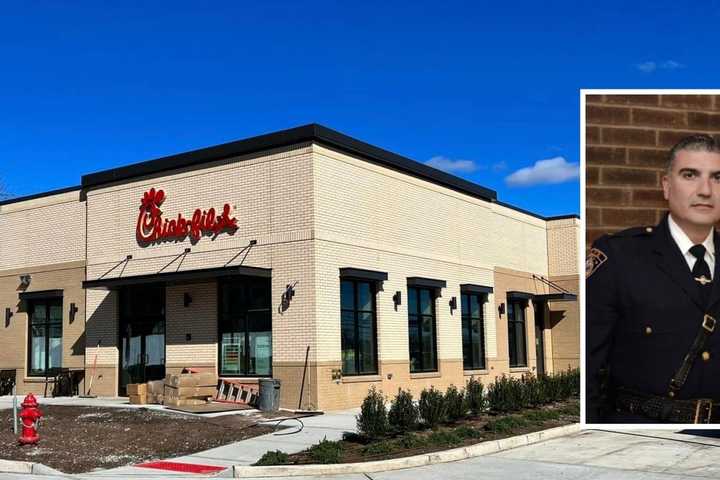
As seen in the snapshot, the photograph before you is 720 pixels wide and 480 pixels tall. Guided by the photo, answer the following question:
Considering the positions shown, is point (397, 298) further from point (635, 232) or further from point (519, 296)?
point (635, 232)

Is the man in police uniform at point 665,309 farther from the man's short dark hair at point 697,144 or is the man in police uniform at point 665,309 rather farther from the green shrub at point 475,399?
the green shrub at point 475,399

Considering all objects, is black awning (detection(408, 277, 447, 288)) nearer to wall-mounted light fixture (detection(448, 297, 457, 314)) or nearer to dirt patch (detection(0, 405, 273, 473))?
wall-mounted light fixture (detection(448, 297, 457, 314))

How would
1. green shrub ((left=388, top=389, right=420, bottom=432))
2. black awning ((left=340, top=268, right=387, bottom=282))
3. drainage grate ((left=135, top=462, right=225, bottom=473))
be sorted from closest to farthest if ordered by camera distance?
drainage grate ((left=135, top=462, right=225, bottom=473))
green shrub ((left=388, top=389, right=420, bottom=432))
black awning ((left=340, top=268, right=387, bottom=282))

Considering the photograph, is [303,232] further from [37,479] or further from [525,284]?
[525,284]

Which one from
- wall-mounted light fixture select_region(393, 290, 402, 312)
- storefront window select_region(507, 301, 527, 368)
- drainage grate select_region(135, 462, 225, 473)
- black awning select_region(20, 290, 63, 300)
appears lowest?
drainage grate select_region(135, 462, 225, 473)

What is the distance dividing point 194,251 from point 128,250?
2.94 m

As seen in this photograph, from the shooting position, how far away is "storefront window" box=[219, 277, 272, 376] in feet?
73.3

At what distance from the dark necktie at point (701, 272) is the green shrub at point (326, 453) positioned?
427 inches

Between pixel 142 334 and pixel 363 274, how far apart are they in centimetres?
769

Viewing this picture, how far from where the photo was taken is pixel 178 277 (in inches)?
881

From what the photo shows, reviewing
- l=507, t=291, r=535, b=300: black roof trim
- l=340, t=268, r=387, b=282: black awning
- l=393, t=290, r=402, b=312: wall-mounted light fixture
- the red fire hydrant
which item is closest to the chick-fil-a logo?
l=340, t=268, r=387, b=282: black awning

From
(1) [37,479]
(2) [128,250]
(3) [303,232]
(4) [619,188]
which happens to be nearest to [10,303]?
(2) [128,250]

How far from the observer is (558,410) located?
1859cm

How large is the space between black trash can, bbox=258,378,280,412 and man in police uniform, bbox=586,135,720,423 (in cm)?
1900
